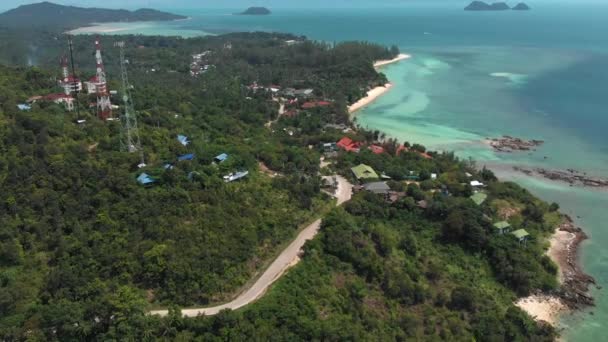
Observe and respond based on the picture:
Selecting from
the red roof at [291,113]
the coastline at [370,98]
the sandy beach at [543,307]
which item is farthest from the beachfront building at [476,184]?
the coastline at [370,98]

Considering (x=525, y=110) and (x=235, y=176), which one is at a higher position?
(x=235, y=176)

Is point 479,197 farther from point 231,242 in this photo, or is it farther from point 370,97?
point 370,97

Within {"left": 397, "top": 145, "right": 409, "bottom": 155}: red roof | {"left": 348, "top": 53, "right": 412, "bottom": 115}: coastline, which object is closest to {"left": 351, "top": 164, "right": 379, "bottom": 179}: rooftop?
{"left": 397, "top": 145, "right": 409, "bottom": 155}: red roof

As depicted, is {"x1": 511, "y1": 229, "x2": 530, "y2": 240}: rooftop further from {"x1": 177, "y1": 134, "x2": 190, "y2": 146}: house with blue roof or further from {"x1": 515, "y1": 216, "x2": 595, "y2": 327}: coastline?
{"x1": 177, "y1": 134, "x2": 190, "y2": 146}: house with blue roof

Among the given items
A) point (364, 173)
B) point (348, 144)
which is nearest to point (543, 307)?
point (364, 173)

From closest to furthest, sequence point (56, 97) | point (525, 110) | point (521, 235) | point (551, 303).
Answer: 1. point (551, 303)
2. point (521, 235)
3. point (56, 97)
4. point (525, 110)

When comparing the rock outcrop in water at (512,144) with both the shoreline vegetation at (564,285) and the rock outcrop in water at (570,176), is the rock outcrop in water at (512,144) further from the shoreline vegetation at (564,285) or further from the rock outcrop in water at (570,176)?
the shoreline vegetation at (564,285)
